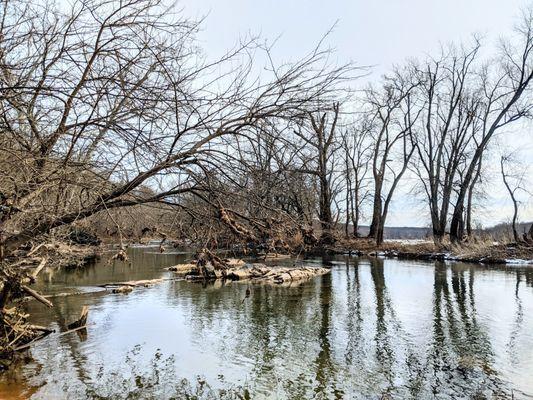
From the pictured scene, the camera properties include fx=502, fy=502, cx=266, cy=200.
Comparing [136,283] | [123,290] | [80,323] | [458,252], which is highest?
[458,252]

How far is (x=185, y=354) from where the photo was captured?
9.89 meters

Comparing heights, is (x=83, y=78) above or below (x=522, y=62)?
below

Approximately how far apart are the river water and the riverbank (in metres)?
8.49

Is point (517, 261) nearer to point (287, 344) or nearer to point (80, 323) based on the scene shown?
point (287, 344)

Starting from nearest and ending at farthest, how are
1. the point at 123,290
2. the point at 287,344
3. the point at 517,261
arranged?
the point at 287,344 → the point at 123,290 → the point at 517,261

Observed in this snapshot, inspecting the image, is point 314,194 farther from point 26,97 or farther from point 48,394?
point 48,394

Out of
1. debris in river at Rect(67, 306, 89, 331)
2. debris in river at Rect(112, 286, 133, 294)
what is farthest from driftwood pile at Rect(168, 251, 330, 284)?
debris in river at Rect(67, 306, 89, 331)

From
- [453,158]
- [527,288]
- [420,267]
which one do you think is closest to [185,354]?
[527,288]

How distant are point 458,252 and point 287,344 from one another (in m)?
21.5

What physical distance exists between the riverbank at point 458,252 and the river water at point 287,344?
27.9ft

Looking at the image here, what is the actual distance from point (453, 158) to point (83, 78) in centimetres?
3404

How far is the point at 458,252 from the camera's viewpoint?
29.2m

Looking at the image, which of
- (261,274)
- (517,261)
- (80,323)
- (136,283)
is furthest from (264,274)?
(517,261)

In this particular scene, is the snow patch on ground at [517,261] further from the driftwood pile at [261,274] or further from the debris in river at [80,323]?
the debris in river at [80,323]
